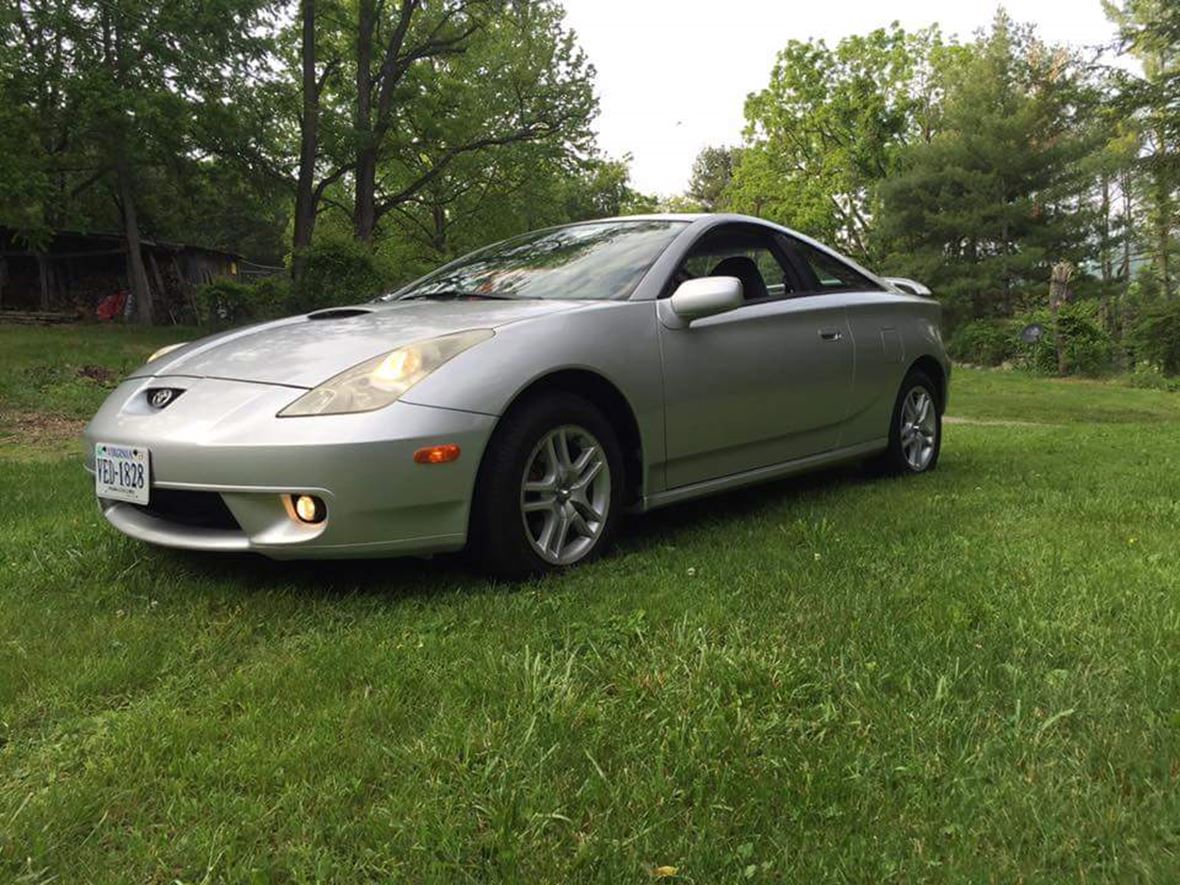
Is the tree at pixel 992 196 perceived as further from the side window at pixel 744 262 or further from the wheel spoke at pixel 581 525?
the wheel spoke at pixel 581 525

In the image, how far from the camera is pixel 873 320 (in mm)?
4590

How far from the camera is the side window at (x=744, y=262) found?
3828 millimetres

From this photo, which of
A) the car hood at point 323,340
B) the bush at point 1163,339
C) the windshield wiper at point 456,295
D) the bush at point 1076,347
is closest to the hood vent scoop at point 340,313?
the car hood at point 323,340

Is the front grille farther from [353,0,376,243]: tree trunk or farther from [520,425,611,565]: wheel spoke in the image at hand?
[353,0,376,243]: tree trunk

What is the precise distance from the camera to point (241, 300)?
59.7ft

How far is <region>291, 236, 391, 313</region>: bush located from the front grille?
13.7 metres

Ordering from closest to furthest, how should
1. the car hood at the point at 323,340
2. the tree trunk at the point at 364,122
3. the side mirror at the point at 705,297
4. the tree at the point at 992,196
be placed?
the car hood at the point at 323,340 < the side mirror at the point at 705,297 < the tree trunk at the point at 364,122 < the tree at the point at 992,196

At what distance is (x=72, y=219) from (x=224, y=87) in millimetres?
5258

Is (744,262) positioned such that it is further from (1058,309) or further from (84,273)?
(84,273)

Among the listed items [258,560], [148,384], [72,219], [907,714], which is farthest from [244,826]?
[72,219]

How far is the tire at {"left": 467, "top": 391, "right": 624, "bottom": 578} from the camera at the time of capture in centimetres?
280

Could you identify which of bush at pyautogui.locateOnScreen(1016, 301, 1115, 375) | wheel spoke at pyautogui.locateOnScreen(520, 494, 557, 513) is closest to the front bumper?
wheel spoke at pyautogui.locateOnScreen(520, 494, 557, 513)

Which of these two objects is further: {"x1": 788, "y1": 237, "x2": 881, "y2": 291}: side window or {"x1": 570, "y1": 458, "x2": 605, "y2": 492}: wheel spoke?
{"x1": 788, "y1": 237, "x2": 881, "y2": 291}: side window

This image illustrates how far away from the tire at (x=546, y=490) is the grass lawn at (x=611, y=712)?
12 cm
